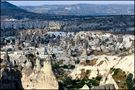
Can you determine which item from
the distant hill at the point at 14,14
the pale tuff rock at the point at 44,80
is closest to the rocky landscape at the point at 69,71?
the pale tuff rock at the point at 44,80

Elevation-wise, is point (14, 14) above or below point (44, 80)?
below

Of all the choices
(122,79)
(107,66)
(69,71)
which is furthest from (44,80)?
(107,66)

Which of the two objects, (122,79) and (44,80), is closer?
(44,80)

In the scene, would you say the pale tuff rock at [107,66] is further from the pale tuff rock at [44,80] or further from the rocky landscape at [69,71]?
the pale tuff rock at [44,80]

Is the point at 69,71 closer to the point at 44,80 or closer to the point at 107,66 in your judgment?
the point at 107,66

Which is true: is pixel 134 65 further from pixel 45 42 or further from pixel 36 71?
pixel 45 42

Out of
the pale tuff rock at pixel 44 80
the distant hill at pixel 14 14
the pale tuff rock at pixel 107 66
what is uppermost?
the pale tuff rock at pixel 44 80

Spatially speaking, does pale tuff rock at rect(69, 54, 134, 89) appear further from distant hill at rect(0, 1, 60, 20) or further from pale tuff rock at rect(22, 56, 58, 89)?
distant hill at rect(0, 1, 60, 20)

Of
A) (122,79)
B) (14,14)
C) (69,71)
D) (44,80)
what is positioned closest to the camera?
(44,80)

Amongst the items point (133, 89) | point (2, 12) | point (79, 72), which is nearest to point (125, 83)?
point (133, 89)

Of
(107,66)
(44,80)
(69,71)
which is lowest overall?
(69,71)

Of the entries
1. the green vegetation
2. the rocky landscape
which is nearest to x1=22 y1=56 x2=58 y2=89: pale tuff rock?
the rocky landscape
